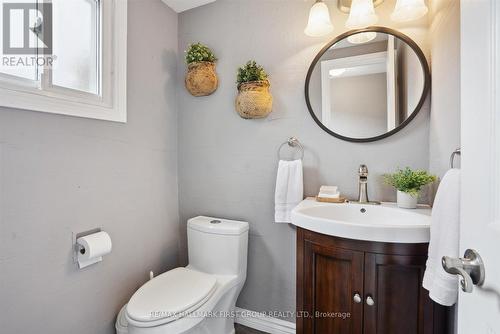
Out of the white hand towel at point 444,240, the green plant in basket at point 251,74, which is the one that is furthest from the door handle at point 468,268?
the green plant in basket at point 251,74

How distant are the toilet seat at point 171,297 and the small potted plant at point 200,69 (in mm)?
1209

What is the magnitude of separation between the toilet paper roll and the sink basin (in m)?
0.97

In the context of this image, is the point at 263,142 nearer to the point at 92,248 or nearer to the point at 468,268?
the point at 92,248

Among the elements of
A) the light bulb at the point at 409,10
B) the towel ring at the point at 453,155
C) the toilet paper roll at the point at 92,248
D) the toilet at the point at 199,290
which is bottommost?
the toilet at the point at 199,290

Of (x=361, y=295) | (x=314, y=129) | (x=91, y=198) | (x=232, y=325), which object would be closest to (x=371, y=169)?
(x=314, y=129)

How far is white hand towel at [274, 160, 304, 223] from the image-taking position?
146 cm

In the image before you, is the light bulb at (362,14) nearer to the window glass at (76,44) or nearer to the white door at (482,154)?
the white door at (482,154)

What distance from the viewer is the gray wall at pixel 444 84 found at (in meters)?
0.96

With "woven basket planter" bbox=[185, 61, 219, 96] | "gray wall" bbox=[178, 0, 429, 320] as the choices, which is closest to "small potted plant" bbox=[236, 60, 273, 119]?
"gray wall" bbox=[178, 0, 429, 320]

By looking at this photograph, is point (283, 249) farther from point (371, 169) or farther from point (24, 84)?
point (24, 84)

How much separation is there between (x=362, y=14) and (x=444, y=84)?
21.1 inches

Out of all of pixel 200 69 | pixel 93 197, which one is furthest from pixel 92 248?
pixel 200 69

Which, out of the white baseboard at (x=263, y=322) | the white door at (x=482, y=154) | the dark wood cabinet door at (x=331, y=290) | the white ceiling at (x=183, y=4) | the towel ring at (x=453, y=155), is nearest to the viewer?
the white door at (x=482, y=154)

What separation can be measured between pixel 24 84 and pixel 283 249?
161 centimetres
